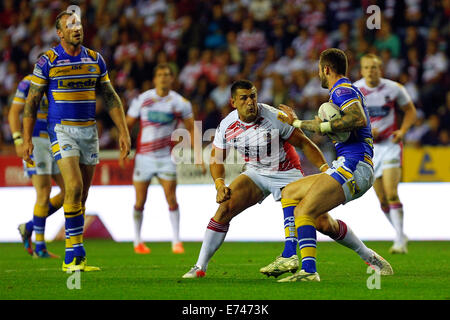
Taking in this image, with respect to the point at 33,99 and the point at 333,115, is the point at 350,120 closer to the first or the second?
the point at 333,115

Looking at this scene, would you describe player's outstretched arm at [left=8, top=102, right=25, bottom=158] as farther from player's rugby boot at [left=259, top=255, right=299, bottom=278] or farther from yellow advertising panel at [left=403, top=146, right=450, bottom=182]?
yellow advertising panel at [left=403, top=146, right=450, bottom=182]

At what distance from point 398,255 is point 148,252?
11.9ft

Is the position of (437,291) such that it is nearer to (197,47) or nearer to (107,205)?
(107,205)

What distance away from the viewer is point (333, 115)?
7.77 metres

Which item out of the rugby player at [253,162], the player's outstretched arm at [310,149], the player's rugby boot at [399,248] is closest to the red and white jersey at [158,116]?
the player's rugby boot at [399,248]

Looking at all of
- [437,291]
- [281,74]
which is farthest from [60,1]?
[437,291]

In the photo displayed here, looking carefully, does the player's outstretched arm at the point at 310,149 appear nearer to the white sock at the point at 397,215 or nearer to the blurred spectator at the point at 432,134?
the white sock at the point at 397,215

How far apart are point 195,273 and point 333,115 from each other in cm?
213

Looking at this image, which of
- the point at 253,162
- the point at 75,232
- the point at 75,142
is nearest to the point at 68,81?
the point at 75,142

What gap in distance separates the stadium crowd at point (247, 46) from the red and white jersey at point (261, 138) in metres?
6.98

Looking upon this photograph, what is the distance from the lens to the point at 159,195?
15164 mm

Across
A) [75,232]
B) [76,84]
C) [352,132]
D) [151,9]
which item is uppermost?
[151,9]

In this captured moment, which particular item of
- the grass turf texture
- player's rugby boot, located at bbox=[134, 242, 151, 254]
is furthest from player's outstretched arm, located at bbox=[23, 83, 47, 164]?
player's rugby boot, located at bbox=[134, 242, 151, 254]

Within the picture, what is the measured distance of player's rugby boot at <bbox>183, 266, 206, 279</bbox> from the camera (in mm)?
8586
